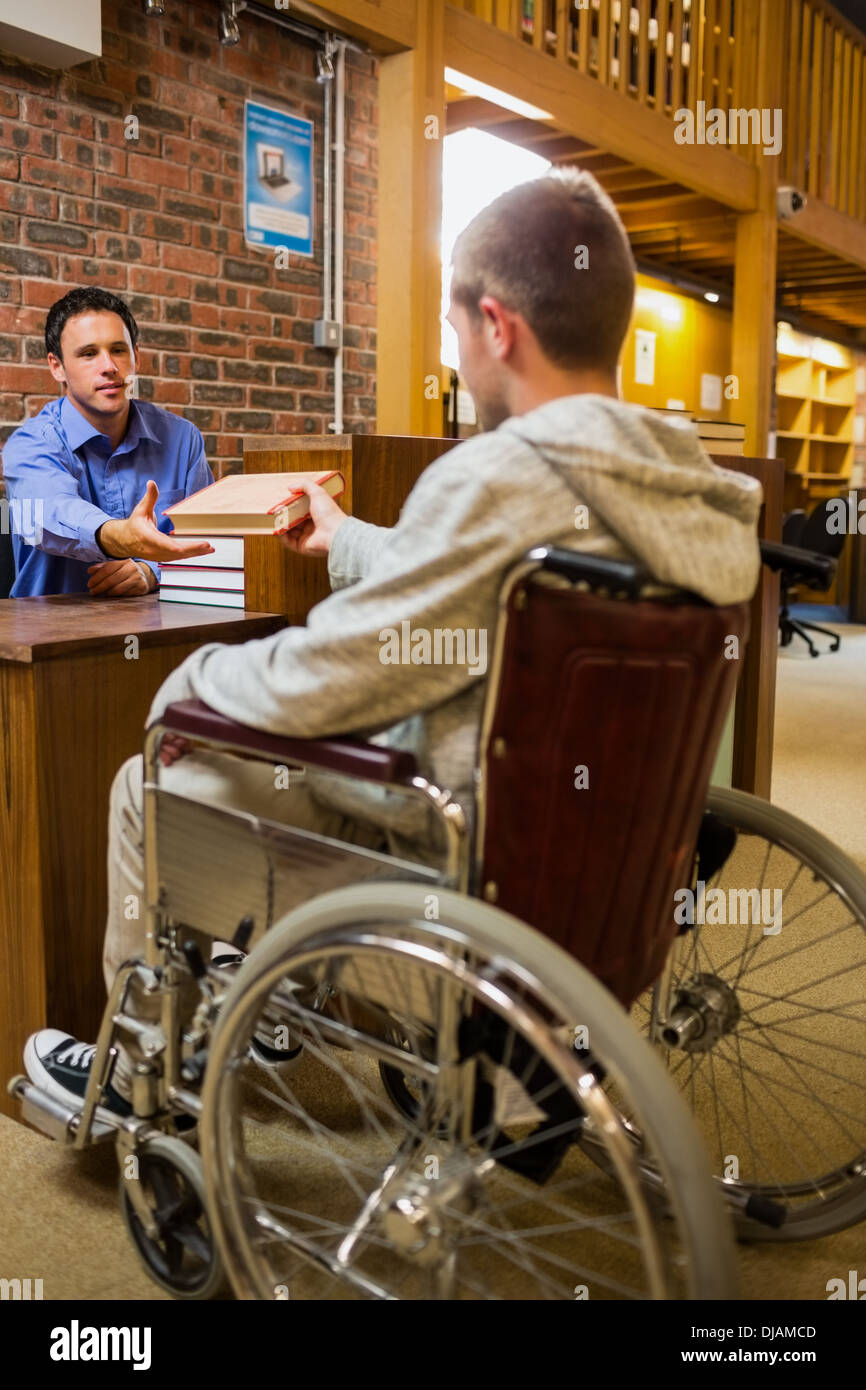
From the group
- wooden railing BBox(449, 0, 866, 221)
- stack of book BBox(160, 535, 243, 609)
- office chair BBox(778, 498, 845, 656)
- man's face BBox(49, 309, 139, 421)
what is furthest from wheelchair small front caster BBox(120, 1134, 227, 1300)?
office chair BBox(778, 498, 845, 656)

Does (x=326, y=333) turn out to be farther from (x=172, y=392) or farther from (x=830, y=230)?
(x=830, y=230)

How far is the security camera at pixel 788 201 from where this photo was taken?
18.1 ft

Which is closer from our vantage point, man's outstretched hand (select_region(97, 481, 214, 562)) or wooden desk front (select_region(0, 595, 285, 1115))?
wooden desk front (select_region(0, 595, 285, 1115))

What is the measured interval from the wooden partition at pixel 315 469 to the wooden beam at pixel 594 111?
7.70ft

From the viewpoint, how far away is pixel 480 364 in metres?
1.17

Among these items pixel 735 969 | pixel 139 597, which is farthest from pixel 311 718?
pixel 735 969

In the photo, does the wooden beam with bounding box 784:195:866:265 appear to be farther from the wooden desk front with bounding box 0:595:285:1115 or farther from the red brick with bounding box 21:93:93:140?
the wooden desk front with bounding box 0:595:285:1115

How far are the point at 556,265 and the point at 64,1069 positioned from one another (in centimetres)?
112

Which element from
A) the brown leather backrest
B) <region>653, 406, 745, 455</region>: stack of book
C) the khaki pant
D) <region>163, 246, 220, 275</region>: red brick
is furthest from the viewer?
<region>163, 246, 220, 275</region>: red brick

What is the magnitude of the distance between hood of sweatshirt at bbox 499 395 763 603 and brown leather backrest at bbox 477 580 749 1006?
0.13 ft

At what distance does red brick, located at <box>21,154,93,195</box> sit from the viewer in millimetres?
3275

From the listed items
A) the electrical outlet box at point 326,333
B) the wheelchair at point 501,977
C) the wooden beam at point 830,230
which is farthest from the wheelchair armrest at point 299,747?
the wooden beam at point 830,230

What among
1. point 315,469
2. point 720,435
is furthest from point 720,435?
point 315,469

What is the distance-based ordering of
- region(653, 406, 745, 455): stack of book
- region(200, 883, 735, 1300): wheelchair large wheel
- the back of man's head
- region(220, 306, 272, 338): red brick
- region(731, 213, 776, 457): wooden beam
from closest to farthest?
region(200, 883, 735, 1300): wheelchair large wheel → the back of man's head → region(653, 406, 745, 455): stack of book → region(220, 306, 272, 338): red brick → region(731, 213, 776, 457): wooden beam
